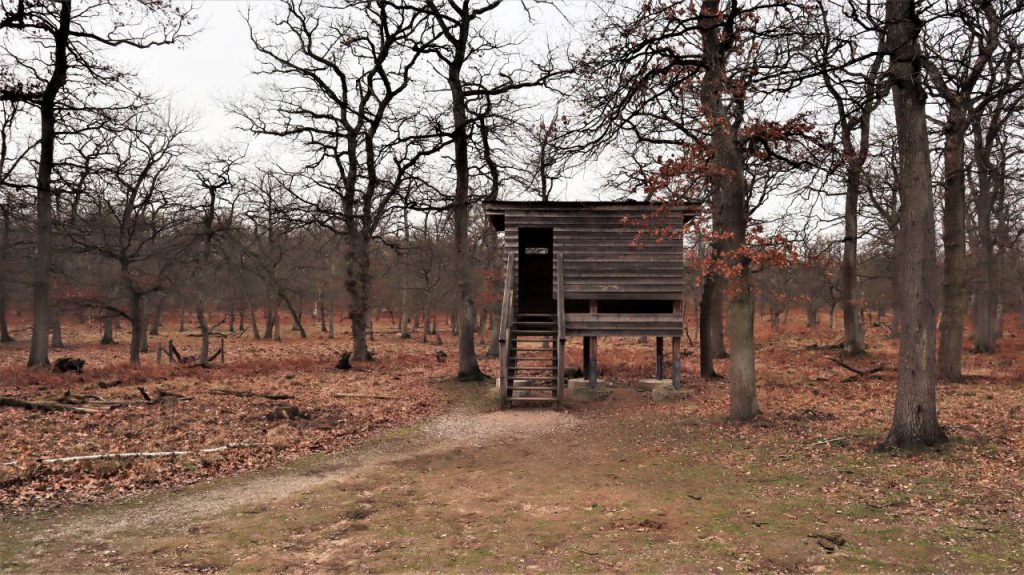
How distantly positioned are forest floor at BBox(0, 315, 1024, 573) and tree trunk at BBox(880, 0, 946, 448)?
0.51 meters

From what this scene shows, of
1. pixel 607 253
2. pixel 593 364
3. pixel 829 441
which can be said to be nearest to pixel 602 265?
pixel 607 253

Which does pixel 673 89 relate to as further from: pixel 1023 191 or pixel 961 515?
pixel 1023 191

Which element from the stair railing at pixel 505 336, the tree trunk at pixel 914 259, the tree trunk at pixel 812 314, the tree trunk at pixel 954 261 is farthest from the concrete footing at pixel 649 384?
the tree trunk at pixel 812 314

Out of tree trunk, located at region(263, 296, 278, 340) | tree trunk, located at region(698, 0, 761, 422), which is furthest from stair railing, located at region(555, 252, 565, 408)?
tree trunk, located at region(263, 296, 278, 340)

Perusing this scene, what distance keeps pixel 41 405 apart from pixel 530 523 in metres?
11.2

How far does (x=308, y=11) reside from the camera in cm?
2144

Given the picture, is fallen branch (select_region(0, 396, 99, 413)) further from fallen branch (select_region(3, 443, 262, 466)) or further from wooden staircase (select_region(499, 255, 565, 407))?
wooden staircase (select_region(499, 255, 565, 407))

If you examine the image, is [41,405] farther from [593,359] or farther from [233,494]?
[593,359]

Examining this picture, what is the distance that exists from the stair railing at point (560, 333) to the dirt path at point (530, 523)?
14.6ft

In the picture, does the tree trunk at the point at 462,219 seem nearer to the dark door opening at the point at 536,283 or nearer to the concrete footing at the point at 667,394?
the dark door opening at the point at 536,283

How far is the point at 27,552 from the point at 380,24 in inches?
747

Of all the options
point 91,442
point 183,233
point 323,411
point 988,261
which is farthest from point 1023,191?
point 183,233

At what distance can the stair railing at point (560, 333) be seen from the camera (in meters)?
14.3

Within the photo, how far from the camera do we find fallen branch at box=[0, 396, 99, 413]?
39.2ft
